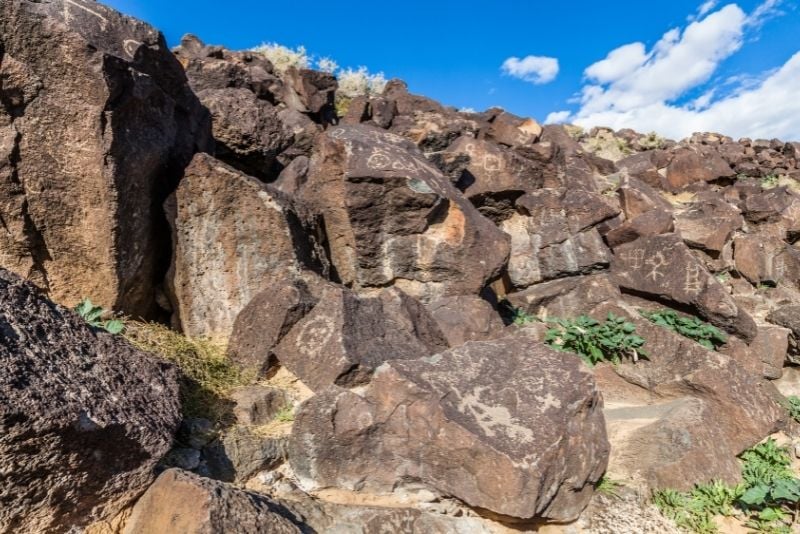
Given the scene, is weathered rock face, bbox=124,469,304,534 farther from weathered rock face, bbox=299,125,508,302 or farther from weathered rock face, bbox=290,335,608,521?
weathered rock face, bbox=299,125,508,302

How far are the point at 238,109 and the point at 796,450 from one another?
6960mm

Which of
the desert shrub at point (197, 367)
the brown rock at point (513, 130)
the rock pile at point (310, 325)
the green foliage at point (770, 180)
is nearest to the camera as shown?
the rock pile at point (310, 325)

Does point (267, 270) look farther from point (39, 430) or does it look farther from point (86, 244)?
point (39, 430)

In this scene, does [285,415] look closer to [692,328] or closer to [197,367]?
[197,367]

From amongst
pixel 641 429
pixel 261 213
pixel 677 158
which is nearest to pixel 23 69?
pixel 261 213

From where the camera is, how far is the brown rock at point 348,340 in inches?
150

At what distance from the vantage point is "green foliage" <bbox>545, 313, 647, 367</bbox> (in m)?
5.35

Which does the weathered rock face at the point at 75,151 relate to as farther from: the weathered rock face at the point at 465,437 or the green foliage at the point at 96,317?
the weathered rock face at the point at 465,437

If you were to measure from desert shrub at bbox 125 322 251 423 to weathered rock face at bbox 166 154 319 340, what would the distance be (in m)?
0.28

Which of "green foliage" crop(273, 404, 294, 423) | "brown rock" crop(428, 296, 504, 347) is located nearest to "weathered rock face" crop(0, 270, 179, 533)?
"green foliage" crop(273, 404, 294, 423)

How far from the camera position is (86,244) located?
4.23 m

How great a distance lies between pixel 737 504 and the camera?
11.4ft

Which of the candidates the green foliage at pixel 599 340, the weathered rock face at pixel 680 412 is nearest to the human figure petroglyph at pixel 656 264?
the weathered rock face at pixel 680 412

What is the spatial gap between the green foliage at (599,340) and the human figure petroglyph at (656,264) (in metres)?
1.69
